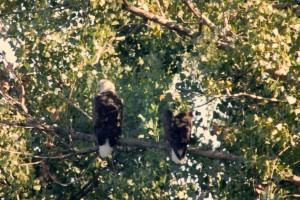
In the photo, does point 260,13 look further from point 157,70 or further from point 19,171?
point 19,171

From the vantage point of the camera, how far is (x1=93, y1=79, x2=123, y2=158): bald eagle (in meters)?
10.5

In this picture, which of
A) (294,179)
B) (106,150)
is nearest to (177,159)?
(106,150)

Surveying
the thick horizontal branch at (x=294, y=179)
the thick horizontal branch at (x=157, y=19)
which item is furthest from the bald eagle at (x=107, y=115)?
the thick horizontal branch at (x=294, y=179)

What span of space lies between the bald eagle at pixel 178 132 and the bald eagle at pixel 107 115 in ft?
2.61

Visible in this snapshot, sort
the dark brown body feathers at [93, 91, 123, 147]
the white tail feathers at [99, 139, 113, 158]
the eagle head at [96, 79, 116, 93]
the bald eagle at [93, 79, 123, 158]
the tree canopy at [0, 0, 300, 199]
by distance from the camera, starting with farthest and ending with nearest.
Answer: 1. the eagle head at [96, 79, 116, 93]
2. the dark brown body feathers at [93, 91, 123, 147]
3. the bald eagle at [93, 79, 123, 158]
4. the white tail feathers at [99, 139, 113, 158]
5. the tree canopy at [0, 0, 300, 199]

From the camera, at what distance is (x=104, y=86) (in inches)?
451

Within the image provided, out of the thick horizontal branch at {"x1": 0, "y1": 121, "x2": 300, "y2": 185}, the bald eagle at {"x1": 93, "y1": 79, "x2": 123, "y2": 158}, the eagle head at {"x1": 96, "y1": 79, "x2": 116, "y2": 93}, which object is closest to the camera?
the thick horizontal branch at {"x1": 0, "y1": 121, "x2": 300, "y2": 185}

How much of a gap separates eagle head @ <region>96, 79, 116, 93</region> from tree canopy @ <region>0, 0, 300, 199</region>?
0.10 m

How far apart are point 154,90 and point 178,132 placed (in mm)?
1125

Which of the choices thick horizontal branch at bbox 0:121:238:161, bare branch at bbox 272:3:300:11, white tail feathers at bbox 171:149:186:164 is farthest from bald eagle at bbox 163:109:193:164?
bare branch at bbox 272:3:300:11

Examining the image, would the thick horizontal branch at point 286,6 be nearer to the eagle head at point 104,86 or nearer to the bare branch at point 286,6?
the bare branch at point 286,6

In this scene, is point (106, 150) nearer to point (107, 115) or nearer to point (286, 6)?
point (107, 115)

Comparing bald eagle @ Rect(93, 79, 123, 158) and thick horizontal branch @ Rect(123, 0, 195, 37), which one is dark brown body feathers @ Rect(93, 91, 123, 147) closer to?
bald eagle @ Rect(93, 79, 123, 158)

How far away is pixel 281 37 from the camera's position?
287 inches
